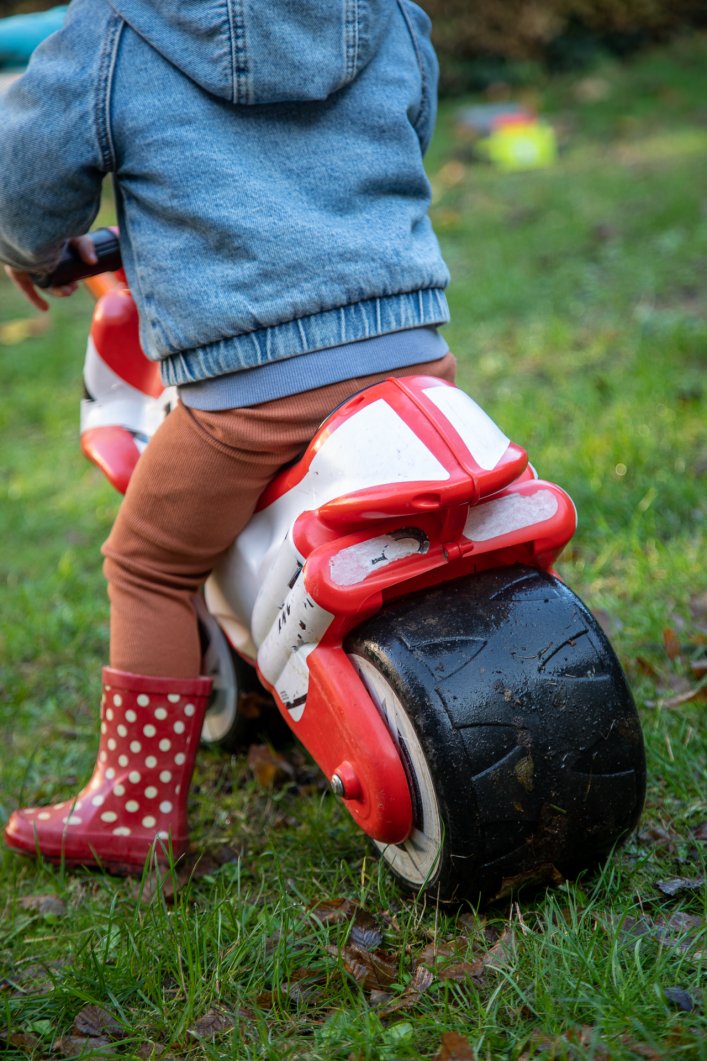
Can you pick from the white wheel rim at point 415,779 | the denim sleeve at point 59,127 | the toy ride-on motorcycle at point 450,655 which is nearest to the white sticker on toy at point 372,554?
the toy ride-on motorcycle at point 450,655

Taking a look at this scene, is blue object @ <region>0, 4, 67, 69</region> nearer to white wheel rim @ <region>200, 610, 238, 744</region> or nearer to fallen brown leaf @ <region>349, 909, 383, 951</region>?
white wheel rim @ <region>200, 610, 238, 744</region>

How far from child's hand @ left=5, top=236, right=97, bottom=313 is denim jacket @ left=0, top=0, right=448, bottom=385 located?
0.62ft

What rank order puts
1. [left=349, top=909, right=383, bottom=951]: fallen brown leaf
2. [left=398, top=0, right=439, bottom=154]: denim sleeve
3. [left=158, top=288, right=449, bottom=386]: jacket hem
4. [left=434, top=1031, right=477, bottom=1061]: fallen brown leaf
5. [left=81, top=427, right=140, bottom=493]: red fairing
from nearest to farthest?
1. [left=434, top=1031, right=477, bottom=1061]: fallen brown leaf
2. [left=349, top=909, right=383, bottom=951]: fallen brown leaf
3. [left=158, top=288, right=449, bottom=386]: jacket hem
4. [left=398, top=0, right=439, bottom=154]: denim sleeve
5. [left=81, top=427, right=140, bottom=493]: red fairing

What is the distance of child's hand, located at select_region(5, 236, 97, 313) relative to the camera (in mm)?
1979

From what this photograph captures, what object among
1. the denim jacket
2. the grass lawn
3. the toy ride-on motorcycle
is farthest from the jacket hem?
the grass lawn

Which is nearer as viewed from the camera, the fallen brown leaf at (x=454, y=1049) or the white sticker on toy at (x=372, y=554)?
the fallen brown leaf at (x=454, y=1049)

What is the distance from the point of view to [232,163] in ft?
5.52

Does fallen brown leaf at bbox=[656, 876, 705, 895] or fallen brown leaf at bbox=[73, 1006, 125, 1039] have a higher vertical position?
fallen brown leaf at bbox=[73, 1006, 125, 1039]

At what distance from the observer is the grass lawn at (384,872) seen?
1417mm

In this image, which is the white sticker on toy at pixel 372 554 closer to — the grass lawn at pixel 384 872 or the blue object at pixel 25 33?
the grass lawn at pixel 384 872

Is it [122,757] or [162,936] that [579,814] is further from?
[122,757]

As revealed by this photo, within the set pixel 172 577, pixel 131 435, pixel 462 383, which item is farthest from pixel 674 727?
pixel 462 383

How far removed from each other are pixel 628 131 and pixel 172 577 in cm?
583

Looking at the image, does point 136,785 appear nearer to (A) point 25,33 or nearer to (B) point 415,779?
(B) point 415,779
